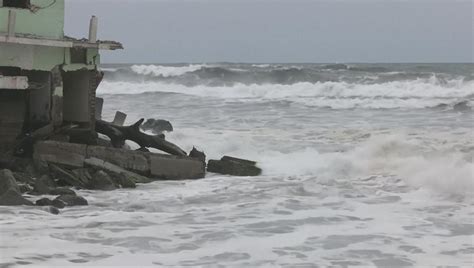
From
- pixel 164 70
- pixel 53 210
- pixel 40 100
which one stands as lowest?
pixel 53 210

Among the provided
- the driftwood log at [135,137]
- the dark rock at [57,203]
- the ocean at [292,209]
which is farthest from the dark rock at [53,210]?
the driftwood log at [135,137]

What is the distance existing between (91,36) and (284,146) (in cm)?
541

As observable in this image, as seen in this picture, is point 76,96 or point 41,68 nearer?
point 41,68

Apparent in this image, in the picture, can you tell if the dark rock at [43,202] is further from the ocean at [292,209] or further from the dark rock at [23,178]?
the dark rock at [23,178]

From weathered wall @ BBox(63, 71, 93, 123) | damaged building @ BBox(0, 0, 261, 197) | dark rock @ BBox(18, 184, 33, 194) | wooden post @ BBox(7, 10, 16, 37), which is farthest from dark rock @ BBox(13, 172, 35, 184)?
weathered wall @ BBox(63, 71, 93, 123)

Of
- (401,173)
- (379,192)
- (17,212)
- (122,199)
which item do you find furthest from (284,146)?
(17,212)

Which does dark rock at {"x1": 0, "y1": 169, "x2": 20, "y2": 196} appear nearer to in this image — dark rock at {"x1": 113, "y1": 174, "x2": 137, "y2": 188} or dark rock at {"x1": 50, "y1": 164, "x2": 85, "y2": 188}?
dark rock at {"x1": 50, "y1": 164, "x2": 85, "y2": 188}

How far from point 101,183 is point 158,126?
760cm

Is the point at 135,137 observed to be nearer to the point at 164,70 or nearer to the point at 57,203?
the point at 57,203

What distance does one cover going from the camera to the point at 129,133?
468 inches

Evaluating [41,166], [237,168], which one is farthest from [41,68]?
[237,168]

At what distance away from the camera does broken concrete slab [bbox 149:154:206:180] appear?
10.5 meters

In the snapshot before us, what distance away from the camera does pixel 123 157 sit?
33.9 feet

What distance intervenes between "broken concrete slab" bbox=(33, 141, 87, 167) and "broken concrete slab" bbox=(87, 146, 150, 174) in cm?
23
